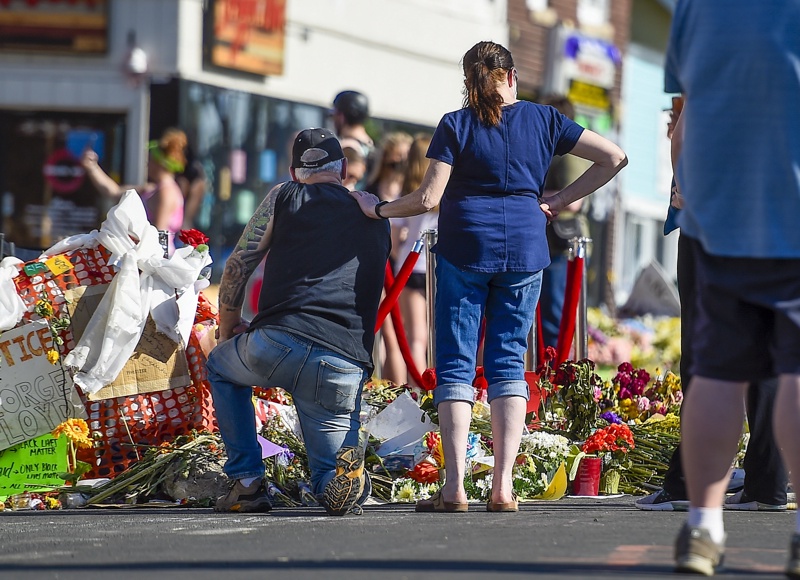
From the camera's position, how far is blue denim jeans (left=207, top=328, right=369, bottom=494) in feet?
20.7

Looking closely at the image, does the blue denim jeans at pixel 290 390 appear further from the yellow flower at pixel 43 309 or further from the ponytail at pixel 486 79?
the ponytail at pixel 486 79

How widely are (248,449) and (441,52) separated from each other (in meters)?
15.4

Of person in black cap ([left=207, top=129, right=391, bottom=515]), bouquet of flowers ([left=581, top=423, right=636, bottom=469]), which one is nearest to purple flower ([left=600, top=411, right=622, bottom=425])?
bouquet of flowers ([left=581, top=423, right=636, bottom=469])

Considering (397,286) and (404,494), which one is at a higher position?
(397,286)

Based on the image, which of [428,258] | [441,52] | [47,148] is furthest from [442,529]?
[441,52]

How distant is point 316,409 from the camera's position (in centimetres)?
637

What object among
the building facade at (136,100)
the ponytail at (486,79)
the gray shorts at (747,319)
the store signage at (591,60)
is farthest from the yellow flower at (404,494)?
the store signage at (591,60)

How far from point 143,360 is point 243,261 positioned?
0.90 meters

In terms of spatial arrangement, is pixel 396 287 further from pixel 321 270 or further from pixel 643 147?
pixel 643 147

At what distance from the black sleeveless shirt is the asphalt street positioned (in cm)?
70

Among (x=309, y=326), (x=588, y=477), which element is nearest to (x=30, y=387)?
(x=309, y=326)

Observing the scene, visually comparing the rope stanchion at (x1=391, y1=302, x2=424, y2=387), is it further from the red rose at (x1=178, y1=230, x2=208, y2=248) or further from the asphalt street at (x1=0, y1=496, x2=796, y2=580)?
the asphalt street at (x1=0, y1=496, x2=796, y2=580)

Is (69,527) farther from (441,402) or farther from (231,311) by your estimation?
(441,402)

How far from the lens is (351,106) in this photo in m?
9.58
